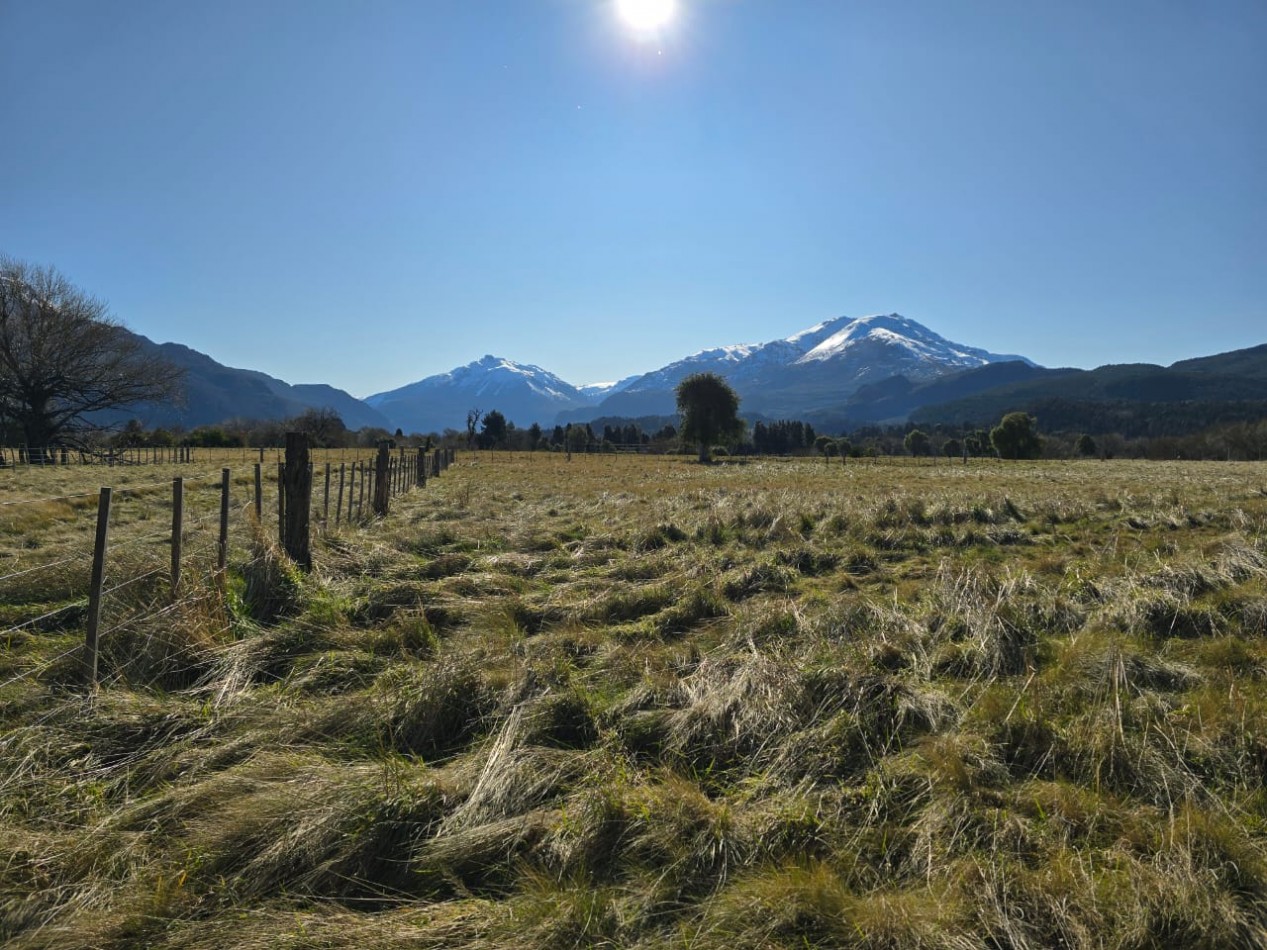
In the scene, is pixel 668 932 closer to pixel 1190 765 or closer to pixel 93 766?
pixel 1190 765

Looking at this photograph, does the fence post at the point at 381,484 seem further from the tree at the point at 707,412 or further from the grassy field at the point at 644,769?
the tree at the point at 707,412

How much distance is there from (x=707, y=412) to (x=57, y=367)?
52517 millimetres

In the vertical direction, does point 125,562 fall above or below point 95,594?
below

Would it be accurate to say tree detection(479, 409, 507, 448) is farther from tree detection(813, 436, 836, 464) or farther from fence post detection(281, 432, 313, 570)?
fence post detection(281, 432, 313, 570)

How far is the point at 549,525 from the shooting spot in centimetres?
1347

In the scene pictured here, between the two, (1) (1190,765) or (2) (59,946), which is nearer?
(2) (59,946)

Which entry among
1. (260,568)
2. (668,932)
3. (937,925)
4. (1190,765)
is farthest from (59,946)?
(1190,765)


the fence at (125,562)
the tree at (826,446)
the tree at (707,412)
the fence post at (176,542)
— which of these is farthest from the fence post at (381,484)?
the tree at (826,446)

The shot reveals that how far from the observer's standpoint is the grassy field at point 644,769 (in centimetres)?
260

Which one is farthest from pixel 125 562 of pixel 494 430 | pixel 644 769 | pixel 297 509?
pixel 494 430

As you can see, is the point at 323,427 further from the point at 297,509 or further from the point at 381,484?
the point at 297,509

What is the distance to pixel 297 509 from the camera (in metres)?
7.92

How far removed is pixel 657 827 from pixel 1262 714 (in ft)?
12.5

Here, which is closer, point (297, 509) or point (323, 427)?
point (297, 509)
